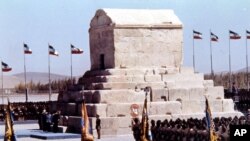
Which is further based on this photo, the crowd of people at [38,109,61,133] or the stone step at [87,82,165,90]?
the crowd of people at [38,109,61,133]

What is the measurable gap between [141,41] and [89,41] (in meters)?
2.75

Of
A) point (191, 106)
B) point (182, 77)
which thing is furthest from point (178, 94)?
point (182, 77)

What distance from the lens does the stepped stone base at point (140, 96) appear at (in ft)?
82.6

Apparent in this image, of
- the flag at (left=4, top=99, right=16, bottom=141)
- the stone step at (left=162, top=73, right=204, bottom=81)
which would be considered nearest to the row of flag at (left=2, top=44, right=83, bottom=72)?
the stone step at (left=162, top=73, right=204, bottom=81)

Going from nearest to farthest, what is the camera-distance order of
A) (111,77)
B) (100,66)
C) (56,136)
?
1. (56,136)
2. (111,77)
3. (100,66)

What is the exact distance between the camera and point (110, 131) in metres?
24.7

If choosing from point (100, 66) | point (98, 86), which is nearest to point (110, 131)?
point (98, 86)

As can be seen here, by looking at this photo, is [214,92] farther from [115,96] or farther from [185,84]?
[115,96]

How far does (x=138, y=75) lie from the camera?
26922 millimetres

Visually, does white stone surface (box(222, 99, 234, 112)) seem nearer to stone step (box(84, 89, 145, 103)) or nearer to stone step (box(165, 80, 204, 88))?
stone step (box(165, 80, 204, 88))

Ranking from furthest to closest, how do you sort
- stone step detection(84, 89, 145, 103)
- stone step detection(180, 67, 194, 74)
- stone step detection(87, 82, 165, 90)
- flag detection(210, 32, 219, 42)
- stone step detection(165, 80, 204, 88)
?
flag detection(210, 32, 219, 42) → stone step detection(180, 67, 194, 74) → stone step detection(165, 80, 204, 88) → stone step detection(87, 82, 165, 90) → stone step detection(84, 89, 145, 103)

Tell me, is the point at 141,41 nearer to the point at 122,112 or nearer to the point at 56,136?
the point at 122,112

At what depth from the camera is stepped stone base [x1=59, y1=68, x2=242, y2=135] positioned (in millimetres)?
25172

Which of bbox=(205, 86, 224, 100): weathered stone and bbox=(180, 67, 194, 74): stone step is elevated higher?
bbox=(180, 67, 194, 74): stone step
